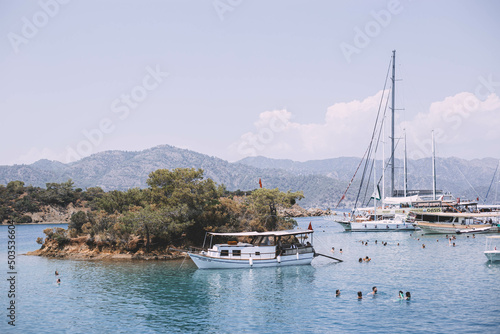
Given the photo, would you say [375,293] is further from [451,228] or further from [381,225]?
[381,225]

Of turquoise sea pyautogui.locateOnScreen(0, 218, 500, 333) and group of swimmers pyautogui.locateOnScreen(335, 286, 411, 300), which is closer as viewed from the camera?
turquoise sea pyautogui.locateOnScreen(0, 218, 500, 333)

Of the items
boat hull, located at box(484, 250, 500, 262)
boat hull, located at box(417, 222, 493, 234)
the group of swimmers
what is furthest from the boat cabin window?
boat hull, located at box(417, 222, 493, 234)

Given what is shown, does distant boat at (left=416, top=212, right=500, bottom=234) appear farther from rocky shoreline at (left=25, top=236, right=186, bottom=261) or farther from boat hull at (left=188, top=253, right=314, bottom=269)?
rocky shoreline at (left=25, top=236, right=186, bottom=261)

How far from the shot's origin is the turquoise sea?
3000 centimetres

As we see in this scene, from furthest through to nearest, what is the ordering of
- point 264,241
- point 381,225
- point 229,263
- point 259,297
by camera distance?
point 381,225
point 264,241
point 229,263
point 259,297

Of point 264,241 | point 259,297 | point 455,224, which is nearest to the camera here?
point 259,297

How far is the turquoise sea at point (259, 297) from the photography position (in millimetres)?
30000

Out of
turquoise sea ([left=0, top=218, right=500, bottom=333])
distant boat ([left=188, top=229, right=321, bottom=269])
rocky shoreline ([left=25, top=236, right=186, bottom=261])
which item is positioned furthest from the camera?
rocky shoreline ([left=25, top=236, right=186, bottom=261])

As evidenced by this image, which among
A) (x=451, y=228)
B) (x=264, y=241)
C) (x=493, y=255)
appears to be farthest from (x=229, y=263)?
(x=451, y=228)

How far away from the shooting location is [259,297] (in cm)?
3794

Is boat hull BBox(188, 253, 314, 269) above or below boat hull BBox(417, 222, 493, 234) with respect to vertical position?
below

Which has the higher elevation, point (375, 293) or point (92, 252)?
point (375, 293)

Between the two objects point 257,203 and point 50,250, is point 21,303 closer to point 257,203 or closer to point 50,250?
point 50,250

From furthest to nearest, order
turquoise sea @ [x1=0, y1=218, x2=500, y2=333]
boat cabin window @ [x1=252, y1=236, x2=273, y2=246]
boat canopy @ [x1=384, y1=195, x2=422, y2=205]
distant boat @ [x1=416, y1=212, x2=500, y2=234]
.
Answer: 1. boat canopy @ [x1=384, y1=195, x2=422, y2=205]
2. distant boat @ [x1=416, y1=212, x2=500, y2=234]
3. boat cabin window @ [x1=252, y1=236, x2=273, y2=246]
4. turquoise sea @ [x1=0, y1=218, x2=500, y2=333]
